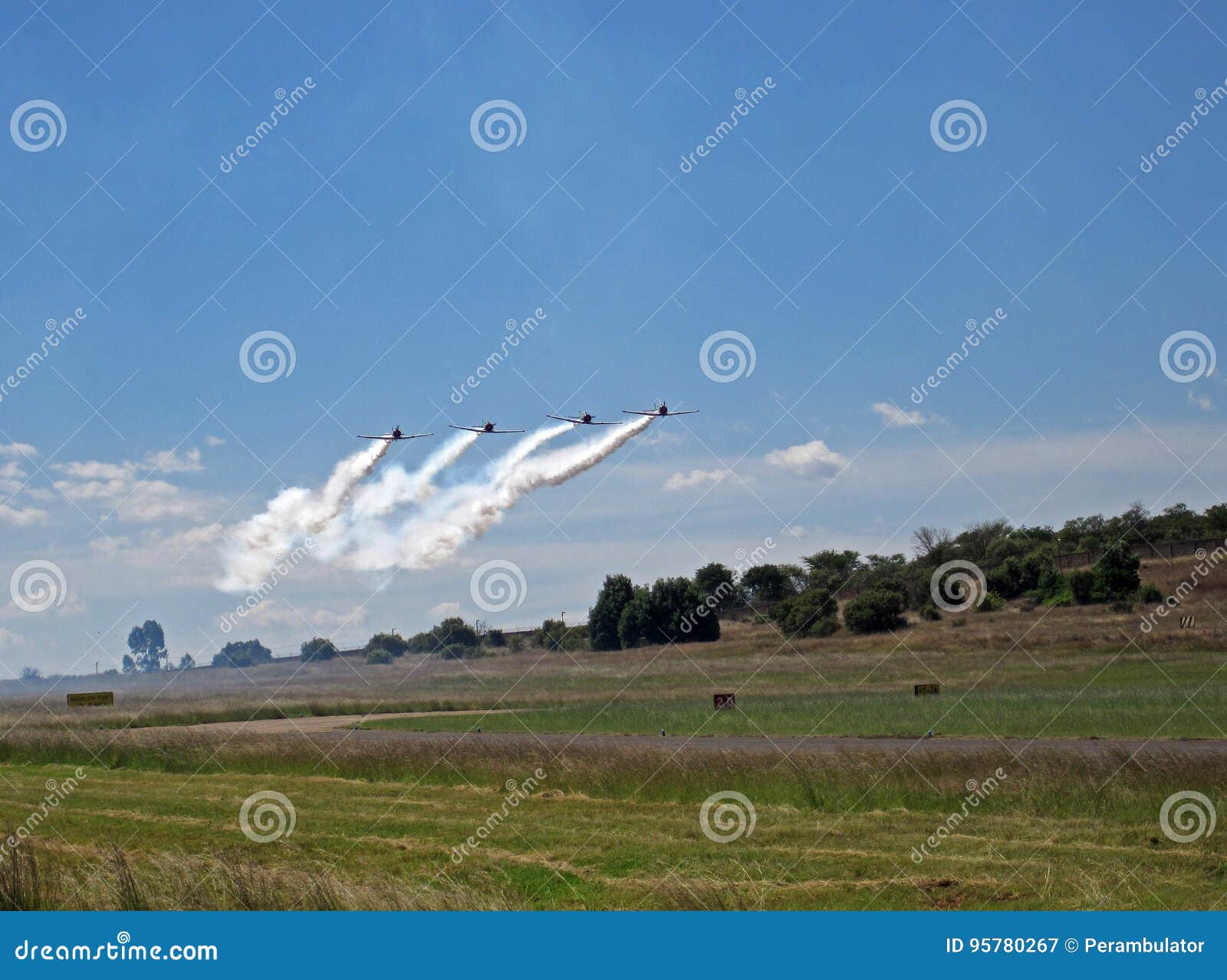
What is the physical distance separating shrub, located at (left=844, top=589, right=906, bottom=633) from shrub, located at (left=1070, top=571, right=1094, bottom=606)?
1315 cm

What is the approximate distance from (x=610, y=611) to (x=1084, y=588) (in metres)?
46.7

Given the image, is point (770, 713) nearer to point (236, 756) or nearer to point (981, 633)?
point (236, 756)

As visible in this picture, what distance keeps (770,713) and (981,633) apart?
3578 centimetres

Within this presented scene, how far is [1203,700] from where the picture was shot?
39.8m

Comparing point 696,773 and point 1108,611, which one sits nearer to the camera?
point 696,773

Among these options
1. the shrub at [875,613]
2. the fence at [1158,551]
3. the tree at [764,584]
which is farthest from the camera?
the tree at [764,584]

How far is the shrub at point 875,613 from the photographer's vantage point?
88.4 metres

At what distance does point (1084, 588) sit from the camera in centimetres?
8281

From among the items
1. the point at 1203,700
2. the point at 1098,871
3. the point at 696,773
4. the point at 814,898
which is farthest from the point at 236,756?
the point at 1203,700

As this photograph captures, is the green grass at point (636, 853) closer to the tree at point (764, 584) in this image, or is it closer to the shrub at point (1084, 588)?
the shrub at point (1084, 588)

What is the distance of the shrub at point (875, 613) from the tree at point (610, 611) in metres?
28.3

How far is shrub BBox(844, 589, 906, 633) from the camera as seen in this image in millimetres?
88375

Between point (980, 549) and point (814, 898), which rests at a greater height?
point (980, 549)

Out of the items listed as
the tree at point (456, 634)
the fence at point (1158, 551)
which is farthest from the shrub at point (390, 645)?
the fence at point (1158, 551)
